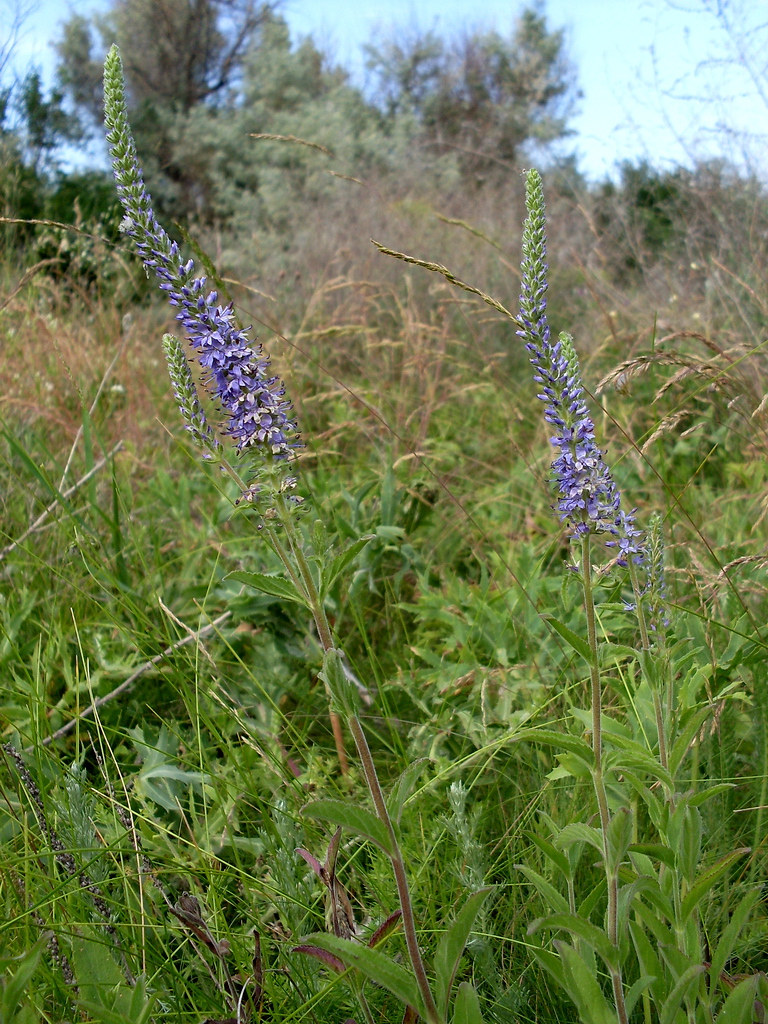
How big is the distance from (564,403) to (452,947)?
0.78 m

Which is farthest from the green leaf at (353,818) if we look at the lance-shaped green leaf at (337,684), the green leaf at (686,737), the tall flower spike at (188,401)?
the tall flower spike at (188,401)

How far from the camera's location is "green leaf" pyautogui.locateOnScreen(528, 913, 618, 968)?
1023 millimetres

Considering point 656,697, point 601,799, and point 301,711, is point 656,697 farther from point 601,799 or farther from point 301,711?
point 301,711

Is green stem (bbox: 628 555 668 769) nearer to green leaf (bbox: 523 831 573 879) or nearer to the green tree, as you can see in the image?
Answer: green leaf (bbox: 523 831 573 879)

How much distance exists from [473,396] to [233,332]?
346 centimetres

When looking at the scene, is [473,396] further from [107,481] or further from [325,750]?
[325,750]

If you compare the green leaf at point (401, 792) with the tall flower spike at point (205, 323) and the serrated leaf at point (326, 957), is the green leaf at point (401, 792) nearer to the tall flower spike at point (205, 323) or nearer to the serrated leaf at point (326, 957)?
the serrated leaf at point (326, 957)

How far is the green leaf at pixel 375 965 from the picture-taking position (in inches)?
39.8

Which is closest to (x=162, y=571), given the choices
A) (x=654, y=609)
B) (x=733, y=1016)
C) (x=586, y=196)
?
(x=654, y=609)

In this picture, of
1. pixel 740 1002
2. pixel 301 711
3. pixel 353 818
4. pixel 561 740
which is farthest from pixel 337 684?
pixel 301 711

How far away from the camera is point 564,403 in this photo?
46.5 inches

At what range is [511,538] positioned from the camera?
3.01 m

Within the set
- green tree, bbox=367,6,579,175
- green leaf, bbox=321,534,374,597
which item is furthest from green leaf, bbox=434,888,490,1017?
green tree, bbox=367,6,579,175

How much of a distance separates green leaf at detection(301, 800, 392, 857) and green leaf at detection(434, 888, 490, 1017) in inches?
5.3
